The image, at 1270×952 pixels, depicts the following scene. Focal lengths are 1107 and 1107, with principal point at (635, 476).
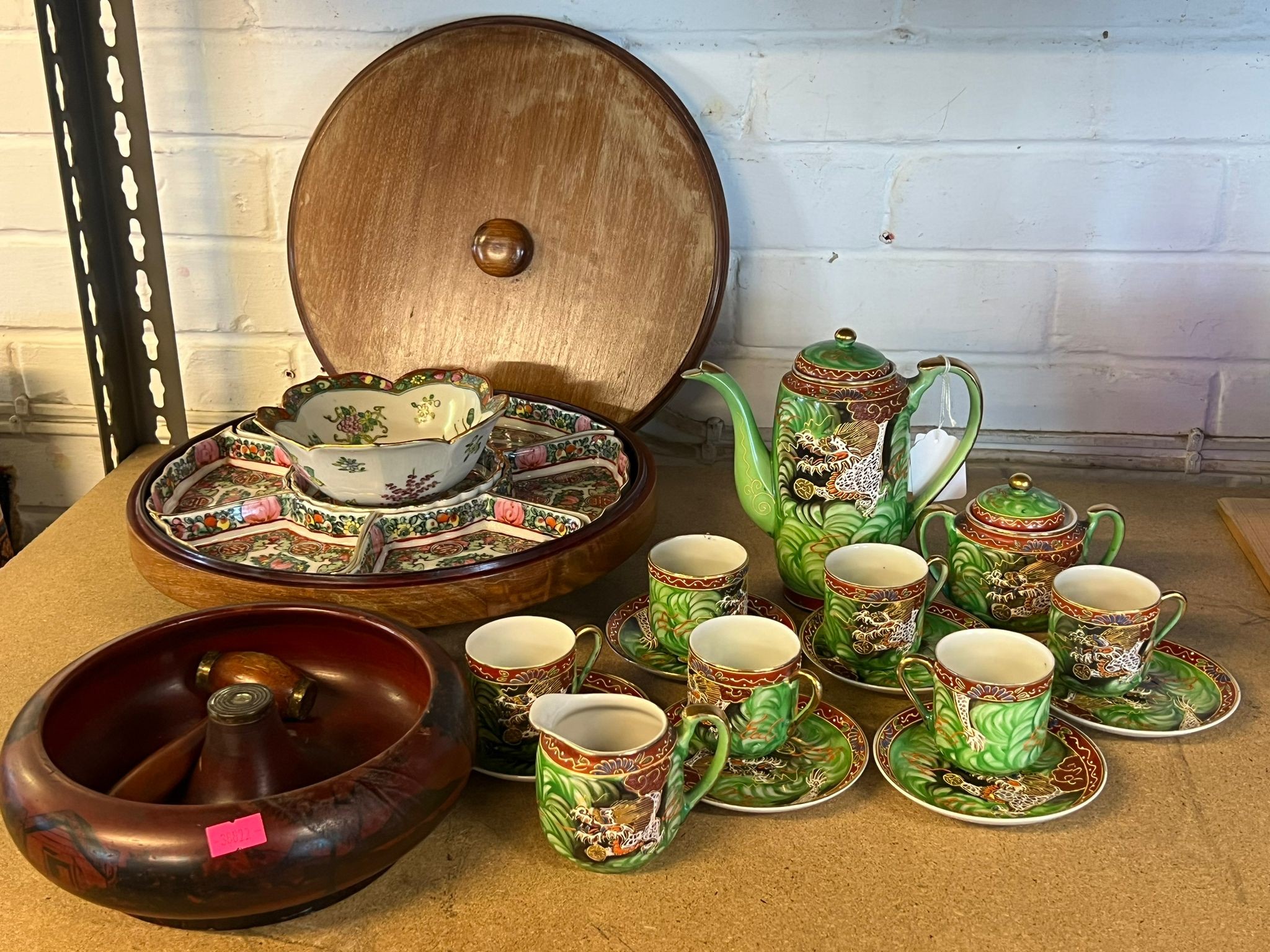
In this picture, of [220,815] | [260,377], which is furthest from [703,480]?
[220,815]

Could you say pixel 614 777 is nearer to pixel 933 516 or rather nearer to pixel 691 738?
pixel 691 738

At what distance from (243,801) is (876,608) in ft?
1.36

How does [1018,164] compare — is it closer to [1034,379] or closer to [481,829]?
[1034,379]

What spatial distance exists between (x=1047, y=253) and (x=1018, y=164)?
0.30 ft

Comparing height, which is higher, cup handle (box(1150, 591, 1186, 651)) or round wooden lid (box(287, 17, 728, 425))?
round wooden lid (box(287, 17, 728, 425))

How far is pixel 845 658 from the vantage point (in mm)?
761

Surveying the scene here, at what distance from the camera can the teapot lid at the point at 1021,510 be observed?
2.63 feet

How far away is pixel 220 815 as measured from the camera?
491mm

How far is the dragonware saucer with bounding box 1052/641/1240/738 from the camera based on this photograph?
705mm

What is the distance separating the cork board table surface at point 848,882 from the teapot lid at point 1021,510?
0.16 metres

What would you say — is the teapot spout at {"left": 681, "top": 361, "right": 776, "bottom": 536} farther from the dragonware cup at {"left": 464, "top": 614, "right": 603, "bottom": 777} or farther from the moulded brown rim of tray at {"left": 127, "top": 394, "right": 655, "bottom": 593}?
the dragonware cup at {"left": 464, "top": 614, "right": 603, "bottom": 777}

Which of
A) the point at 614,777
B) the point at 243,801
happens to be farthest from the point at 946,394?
the point at 243,801

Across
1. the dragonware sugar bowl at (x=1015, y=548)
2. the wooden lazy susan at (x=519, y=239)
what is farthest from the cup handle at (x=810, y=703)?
the wooden lazy susan at (x=519, y=239)

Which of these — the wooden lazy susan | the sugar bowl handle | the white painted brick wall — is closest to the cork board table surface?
the sugar bowl handle
